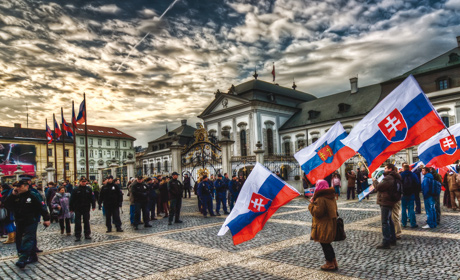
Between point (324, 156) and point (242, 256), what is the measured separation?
311cm

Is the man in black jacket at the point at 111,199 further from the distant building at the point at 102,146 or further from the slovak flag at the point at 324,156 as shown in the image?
the distant building at the point at 102,146

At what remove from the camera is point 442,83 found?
111 feet

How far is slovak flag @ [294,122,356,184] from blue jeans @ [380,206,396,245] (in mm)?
1396

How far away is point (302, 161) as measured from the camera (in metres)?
8.90

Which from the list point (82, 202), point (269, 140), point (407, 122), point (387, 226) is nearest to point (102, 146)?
point (269, 140)

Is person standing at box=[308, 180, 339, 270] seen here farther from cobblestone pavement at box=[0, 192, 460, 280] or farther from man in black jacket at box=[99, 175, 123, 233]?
man in black jacket at box=[99, 175, 123, 233]

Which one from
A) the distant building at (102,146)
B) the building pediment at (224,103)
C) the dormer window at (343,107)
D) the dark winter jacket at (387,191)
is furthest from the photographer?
the distant building at (102,146)

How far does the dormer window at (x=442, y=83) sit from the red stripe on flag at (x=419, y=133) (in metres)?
31.7

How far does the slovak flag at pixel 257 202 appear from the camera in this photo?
6297 mm

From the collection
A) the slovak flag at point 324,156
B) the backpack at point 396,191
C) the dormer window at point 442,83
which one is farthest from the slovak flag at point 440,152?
the dormer window at point 442,83

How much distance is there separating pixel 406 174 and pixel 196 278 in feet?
21.8

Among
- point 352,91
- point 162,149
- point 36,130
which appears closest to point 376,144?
point 352,91

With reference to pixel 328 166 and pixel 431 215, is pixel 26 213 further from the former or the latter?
pixel 431 215

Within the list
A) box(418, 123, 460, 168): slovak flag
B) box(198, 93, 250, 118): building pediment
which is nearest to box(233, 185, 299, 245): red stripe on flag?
box(418, 123, 460, 168): slovak flag
